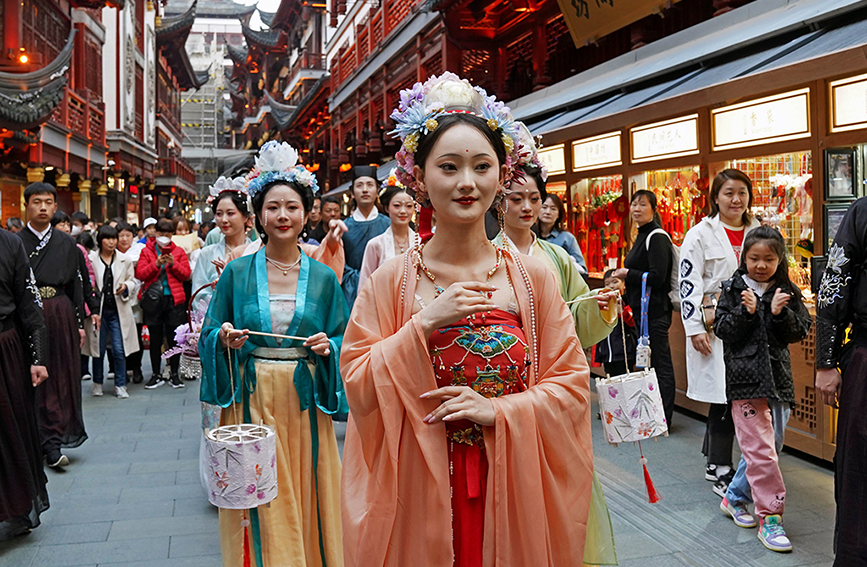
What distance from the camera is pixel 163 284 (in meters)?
8.80

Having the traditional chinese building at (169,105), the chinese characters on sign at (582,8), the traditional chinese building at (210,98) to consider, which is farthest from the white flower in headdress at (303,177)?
the traditional chinese building at (210,98)

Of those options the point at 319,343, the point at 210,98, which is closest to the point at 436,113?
the point at 319,343

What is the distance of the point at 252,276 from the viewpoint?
11.7 ft

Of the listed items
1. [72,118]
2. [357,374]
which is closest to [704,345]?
[357,374]

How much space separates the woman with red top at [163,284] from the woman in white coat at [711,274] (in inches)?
226

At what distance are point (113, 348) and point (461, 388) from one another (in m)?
7.35

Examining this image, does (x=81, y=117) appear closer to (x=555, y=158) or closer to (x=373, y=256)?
(x=555, y=158)

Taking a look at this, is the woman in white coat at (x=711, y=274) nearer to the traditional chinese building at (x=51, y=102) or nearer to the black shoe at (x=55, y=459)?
the black shoe at (x=55, y=459)

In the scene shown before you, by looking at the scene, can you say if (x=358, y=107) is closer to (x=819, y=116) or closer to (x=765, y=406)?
(x=819, y=116)

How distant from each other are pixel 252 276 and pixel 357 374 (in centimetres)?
167

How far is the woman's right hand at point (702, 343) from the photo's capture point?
5043 mm

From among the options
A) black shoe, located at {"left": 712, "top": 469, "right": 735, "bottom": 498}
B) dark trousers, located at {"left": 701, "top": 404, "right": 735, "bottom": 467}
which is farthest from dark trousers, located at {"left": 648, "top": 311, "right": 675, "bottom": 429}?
black shoe, located at {"left": 712, "top": 469, "right": 735, "bottom": 498}

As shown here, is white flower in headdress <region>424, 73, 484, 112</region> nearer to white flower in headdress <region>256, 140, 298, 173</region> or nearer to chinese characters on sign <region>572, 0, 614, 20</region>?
white flower in headdress <region>256, 140, 298, 173</region>

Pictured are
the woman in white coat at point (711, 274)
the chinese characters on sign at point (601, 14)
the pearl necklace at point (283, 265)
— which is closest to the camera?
the pearl necklace at point (283, 265)
